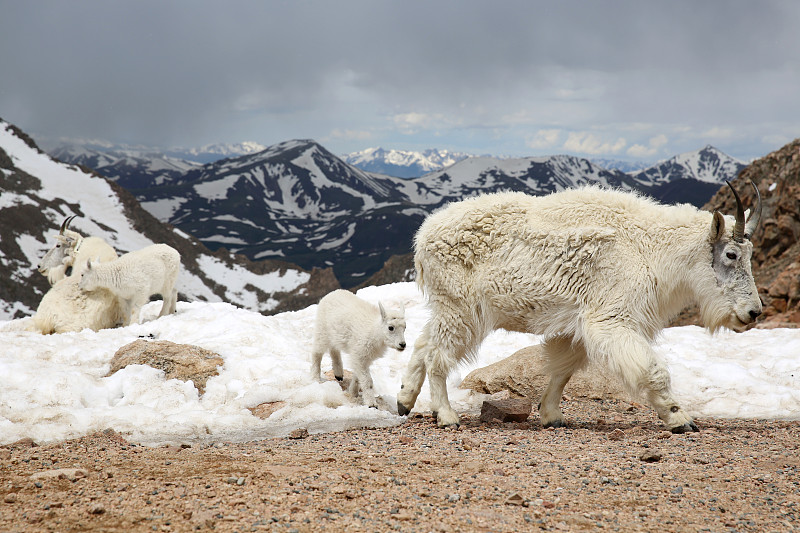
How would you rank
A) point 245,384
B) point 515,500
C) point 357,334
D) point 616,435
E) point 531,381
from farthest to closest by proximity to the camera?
1. point 531,381
2. point 245,384
3. point 357,334
4. point 616,435
5. point 515,500

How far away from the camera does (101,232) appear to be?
55.0m

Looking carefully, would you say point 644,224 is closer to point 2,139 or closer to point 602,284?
point 602,284

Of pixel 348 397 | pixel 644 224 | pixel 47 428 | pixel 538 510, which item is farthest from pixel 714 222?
pixel 47 428

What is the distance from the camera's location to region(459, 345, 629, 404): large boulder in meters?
10.8


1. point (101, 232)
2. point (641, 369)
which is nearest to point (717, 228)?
point (641, 369)

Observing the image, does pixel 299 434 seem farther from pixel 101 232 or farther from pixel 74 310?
pixel 101 232

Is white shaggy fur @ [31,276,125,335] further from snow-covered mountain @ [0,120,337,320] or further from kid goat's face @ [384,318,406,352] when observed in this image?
snow-covered mountain @ [0,120,337,320]

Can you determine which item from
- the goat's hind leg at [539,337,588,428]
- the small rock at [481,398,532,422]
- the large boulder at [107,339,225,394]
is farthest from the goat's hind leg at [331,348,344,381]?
the goat's hind leg at [539,337,588,428]

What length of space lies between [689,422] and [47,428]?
26.5 ft

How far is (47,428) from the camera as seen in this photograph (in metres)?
7.51

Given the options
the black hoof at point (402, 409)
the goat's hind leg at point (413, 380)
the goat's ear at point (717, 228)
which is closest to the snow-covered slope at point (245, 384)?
the black hoof at point (402, 409)

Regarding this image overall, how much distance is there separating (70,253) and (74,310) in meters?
3.84

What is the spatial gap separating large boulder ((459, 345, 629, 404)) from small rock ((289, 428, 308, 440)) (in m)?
4.38

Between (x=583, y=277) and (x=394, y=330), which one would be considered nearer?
(x=583, y=277)
